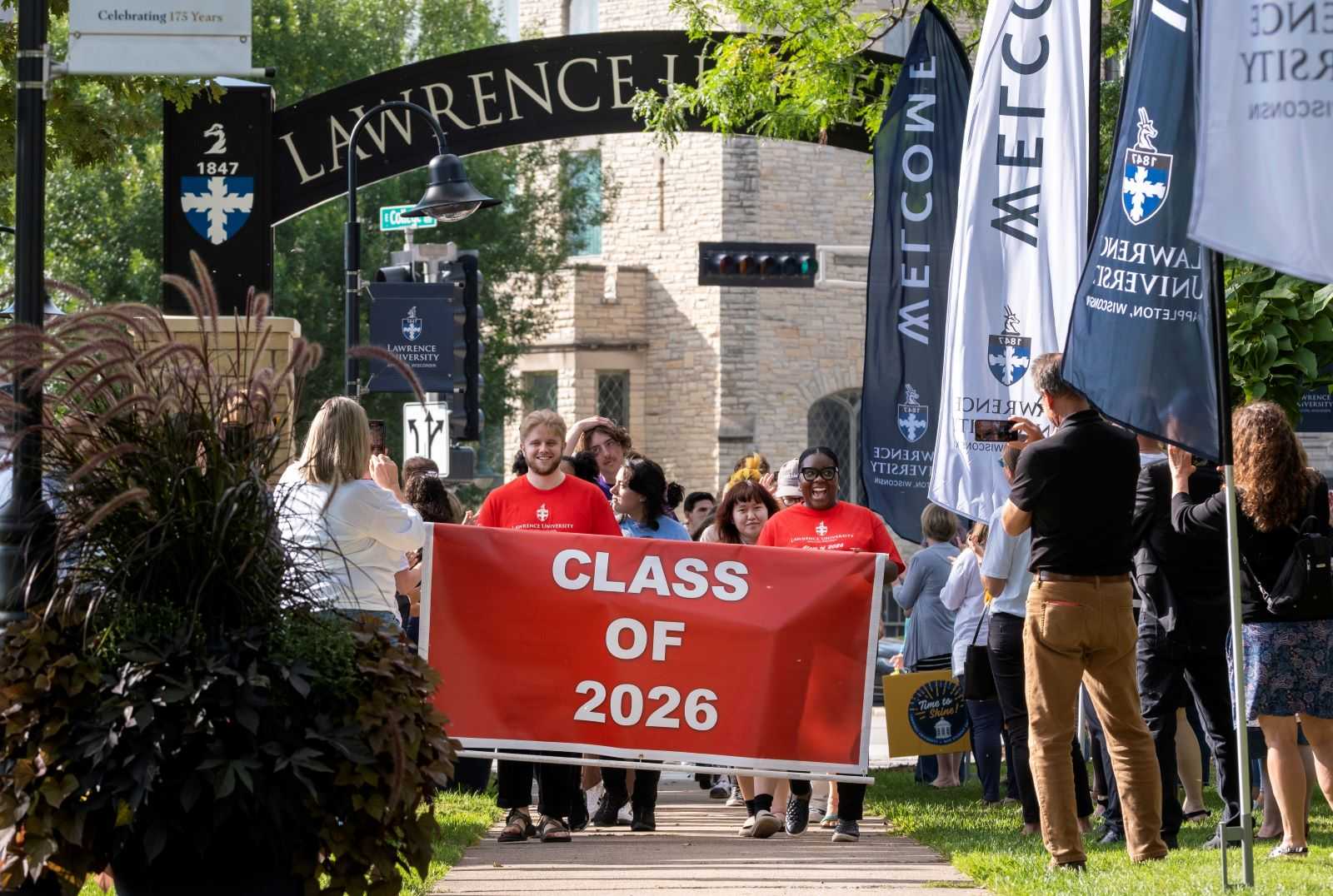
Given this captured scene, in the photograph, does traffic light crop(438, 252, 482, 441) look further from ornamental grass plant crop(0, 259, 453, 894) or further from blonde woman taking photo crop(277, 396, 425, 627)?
ornamental grass plant crop(0, 259, 453, 894)

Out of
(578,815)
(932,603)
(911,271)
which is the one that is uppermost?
(911,271)

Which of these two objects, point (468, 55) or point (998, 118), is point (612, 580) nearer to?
point (998, 118)

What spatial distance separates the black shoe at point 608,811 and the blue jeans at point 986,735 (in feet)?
7.51

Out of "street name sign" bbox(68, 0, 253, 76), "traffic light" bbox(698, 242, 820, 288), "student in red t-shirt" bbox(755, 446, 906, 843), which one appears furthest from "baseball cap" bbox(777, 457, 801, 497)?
"traffic light" bbox(698, 242, 820, 288)

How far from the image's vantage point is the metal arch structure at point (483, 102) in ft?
52.9

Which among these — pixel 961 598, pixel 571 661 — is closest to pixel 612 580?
pixel 571 661

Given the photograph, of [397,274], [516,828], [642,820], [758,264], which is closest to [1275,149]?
[516,828]

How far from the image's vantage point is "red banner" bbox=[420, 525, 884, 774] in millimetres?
9516

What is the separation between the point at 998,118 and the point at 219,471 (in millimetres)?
5882

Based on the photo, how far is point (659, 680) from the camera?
31.2 ft

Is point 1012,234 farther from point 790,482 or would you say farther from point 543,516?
point 543,516

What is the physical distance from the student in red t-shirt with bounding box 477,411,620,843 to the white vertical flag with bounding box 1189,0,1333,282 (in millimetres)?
4259

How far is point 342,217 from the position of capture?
34.2 m

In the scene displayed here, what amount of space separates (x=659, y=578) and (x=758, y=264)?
52.9 ft
